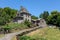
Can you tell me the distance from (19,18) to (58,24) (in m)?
21.2

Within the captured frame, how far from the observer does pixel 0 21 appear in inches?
2484

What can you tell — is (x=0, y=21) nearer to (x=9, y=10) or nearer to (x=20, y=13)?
(x=20, y=13)

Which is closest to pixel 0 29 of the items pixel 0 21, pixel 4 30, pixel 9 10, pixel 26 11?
pixel 4 30

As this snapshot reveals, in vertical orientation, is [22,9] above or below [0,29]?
above

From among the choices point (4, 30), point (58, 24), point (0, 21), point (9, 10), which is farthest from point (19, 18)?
point (9, 10)

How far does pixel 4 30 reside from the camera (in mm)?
47625

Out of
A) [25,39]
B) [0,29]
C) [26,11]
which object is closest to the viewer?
[25,39]

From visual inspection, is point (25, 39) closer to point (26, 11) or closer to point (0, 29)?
point (0, 29)

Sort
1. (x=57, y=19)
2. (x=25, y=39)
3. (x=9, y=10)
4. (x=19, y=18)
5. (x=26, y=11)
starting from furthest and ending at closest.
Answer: (x=9, y=10)
(x=57, y=19)
(x=26, y=11)
(x=19, y=18)
(x=25, y=39)

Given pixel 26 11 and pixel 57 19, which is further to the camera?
pixel 57 19

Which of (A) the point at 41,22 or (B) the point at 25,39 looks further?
(A) the point at 41,22

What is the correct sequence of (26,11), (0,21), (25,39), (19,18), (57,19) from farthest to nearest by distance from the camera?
(57,19), (26,11), (19,18), (0,21), (25,39)

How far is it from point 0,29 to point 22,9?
34893mm

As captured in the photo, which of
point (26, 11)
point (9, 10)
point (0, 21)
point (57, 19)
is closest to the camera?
point (0, 21)
